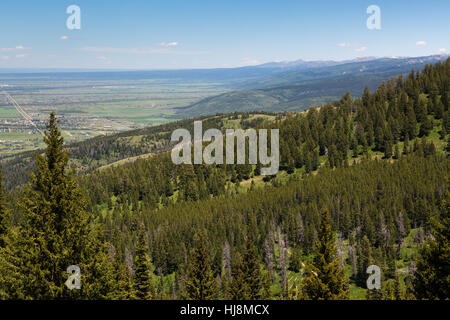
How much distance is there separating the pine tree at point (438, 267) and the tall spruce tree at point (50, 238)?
33535mm

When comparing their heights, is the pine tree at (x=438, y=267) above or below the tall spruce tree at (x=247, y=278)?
above

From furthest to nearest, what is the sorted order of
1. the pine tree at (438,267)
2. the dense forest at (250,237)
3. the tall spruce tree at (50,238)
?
the pine tree at (438,267)
the dense forest at (250,237)
the tall spruce tree at (50,238)

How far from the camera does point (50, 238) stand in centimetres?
2533

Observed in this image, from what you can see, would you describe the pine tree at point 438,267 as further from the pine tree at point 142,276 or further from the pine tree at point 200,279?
the pine tree at point 142,276

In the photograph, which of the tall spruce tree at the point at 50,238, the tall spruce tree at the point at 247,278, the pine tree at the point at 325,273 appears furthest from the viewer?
the tall spruce tree at the point at 247,278

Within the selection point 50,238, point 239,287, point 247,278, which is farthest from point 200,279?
point 50,238

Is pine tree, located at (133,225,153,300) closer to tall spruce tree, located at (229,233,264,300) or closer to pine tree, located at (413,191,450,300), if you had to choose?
tall spruce tree, located at (229,233,264,300)

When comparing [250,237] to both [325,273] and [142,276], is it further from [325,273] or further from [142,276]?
[142,276]

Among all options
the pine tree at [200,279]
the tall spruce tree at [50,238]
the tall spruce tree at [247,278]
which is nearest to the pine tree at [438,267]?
the tall spruce tree at [247,278]

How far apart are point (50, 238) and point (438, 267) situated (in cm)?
3774

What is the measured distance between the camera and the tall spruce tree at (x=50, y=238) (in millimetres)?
25172

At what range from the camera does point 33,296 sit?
84.1ft
